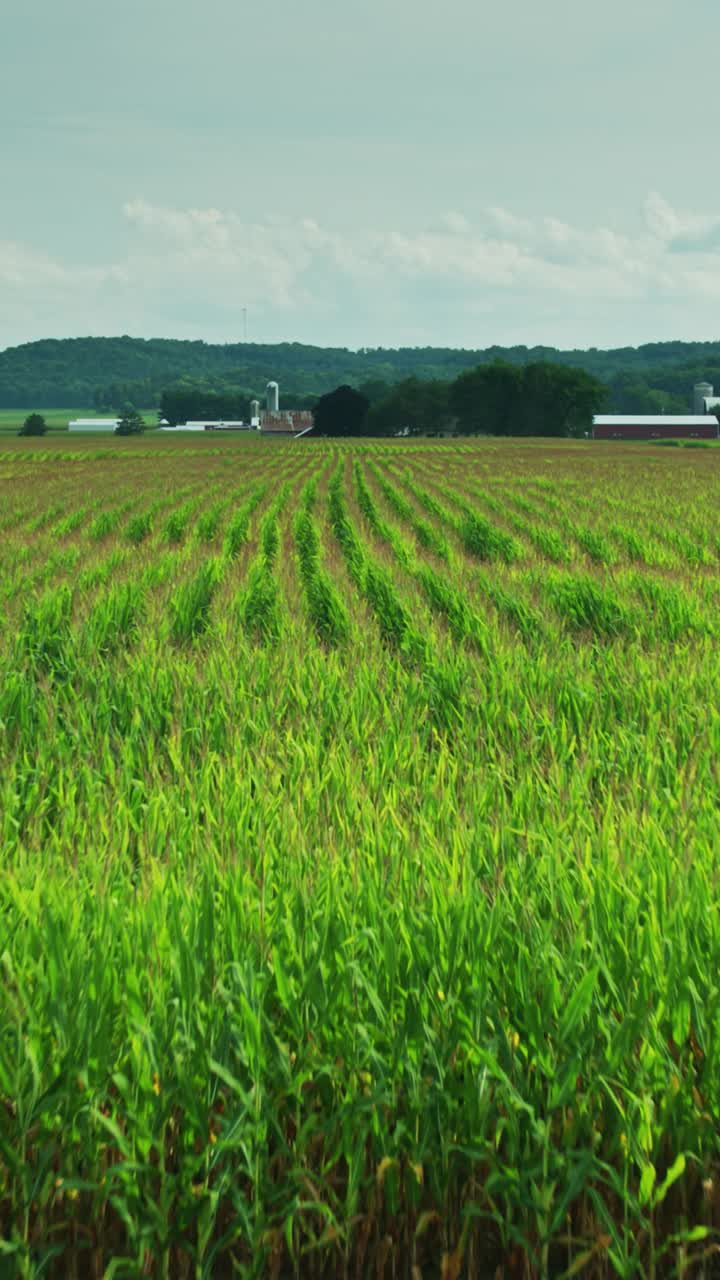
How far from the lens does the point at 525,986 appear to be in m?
2.41

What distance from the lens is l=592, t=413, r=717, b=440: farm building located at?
13238cm

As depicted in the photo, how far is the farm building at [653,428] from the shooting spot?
132 meters

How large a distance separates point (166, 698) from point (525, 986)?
4.15 meters

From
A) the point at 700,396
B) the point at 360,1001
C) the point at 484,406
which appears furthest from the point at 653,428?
the point at 360,1001

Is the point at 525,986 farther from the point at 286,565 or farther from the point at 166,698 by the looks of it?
the point at 286,565

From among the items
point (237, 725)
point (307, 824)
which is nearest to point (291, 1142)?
point (307, 824)

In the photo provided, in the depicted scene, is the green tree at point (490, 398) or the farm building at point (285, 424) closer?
the green tree at point (490, 398)

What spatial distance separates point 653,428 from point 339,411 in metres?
40.5

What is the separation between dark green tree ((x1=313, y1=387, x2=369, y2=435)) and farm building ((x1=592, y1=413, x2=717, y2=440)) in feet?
98.9

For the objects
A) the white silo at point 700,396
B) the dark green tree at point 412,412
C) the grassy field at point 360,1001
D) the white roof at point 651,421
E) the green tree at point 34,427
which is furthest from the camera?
the white silo at point 700,396

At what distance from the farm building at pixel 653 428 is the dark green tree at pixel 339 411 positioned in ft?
98.9

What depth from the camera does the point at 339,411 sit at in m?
134

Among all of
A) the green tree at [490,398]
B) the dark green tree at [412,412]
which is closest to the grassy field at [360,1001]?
the green tree at [490,398]

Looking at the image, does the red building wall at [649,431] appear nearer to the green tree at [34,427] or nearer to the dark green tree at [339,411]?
the dark green tree at [339,411]
